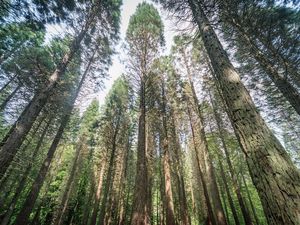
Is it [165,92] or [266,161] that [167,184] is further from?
[266,161]

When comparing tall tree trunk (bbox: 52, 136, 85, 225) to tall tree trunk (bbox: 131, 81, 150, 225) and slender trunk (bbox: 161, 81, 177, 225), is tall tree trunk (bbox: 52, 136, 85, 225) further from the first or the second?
tall tree trunk (bbox: 131, 81, 150, 225)

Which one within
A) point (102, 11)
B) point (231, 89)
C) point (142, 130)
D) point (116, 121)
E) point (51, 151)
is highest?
point (102, 11)

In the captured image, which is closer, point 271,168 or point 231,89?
point 271,168

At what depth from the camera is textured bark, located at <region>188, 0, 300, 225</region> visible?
2084 mm

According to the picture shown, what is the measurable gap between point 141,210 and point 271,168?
6.15m

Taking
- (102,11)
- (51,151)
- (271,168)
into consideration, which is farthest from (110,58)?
(271,168)

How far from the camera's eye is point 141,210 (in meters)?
7.26

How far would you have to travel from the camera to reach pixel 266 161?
8.13ft

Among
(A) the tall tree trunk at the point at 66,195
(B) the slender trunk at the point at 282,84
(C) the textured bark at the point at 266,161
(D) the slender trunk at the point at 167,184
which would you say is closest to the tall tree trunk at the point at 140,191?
(D) the slender trunk at the point at 167,184

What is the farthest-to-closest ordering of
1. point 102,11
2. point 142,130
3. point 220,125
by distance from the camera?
point 220,125, point 102,11, point 142,130

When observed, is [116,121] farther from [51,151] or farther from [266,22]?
[266,22]

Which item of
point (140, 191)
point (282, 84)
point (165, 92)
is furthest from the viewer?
point (165, 92)

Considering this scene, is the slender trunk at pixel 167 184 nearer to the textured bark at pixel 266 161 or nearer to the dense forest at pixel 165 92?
the dense forest at pixel 165 92

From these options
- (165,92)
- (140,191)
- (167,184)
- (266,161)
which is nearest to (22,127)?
(140,191)
